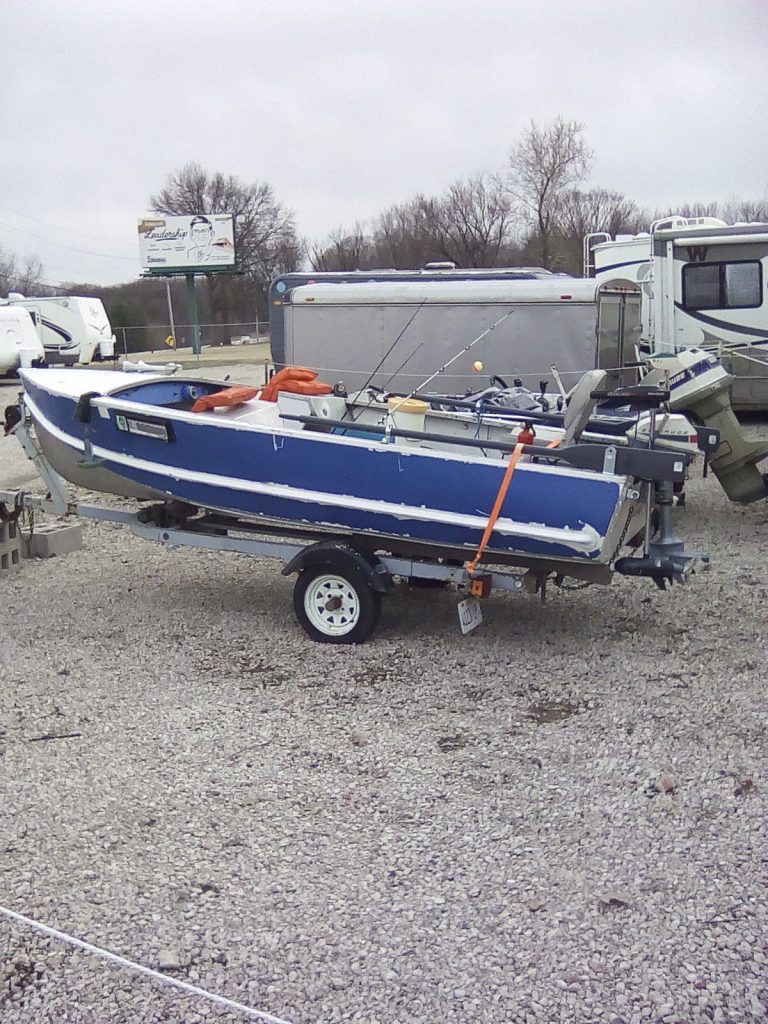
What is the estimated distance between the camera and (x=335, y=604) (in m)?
5.91

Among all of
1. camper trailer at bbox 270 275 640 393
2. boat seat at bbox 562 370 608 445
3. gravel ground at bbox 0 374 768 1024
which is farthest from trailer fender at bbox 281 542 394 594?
camper trailer at bbox 270 275 640 393

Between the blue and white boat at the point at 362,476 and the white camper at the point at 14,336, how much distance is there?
2123cm

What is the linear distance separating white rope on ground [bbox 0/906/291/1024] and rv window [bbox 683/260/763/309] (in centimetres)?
1217

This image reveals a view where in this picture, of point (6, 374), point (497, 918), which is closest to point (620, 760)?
point (497, 918)

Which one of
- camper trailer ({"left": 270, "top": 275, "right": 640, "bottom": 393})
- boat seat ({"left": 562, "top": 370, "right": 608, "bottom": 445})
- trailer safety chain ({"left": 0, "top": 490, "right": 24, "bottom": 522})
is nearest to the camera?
boat seat ({"left": 562, "top": 370, "right": 608, "bottom": 445})

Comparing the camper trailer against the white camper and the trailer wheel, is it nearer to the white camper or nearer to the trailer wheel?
the trailer wheel

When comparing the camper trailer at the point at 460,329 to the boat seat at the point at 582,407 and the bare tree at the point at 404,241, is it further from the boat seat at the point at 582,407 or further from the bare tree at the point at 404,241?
the bare tree at the point at 404,241

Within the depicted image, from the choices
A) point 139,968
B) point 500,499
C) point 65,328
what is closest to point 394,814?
point 139,968

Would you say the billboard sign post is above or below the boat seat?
above

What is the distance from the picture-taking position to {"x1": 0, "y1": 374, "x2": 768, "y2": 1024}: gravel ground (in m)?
2.97

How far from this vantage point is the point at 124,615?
6613mm

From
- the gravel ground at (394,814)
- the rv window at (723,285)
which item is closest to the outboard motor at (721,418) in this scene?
the gravel ground at (394,814)

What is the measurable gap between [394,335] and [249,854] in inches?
404

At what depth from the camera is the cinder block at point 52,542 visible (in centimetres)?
764
